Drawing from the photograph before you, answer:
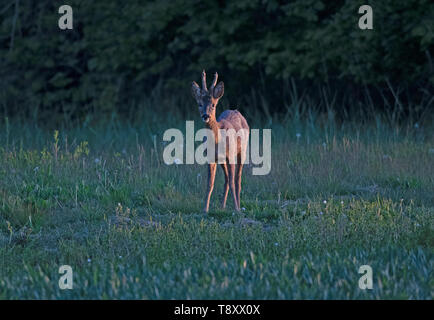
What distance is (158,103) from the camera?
19812 mm

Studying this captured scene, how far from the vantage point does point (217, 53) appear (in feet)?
59.5

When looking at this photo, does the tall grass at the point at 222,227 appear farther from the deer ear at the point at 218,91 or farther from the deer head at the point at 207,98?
the deer ear at the point at 218,91

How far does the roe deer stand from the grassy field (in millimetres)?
363

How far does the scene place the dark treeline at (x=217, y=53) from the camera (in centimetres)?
1512

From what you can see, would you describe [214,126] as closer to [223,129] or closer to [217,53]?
[223,129]

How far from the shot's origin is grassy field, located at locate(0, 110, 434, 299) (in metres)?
5.75

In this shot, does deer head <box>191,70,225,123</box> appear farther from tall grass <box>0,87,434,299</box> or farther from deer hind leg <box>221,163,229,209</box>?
tall grass <box>0,87,434,299</box>

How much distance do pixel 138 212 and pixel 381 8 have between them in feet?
27.4

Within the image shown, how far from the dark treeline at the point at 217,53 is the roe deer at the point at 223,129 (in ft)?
19.9

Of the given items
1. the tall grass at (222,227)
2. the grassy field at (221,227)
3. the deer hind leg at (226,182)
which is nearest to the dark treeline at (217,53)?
the tall grass at (222,227)

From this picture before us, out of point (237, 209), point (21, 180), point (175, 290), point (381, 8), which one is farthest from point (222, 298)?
point (381, 8)
